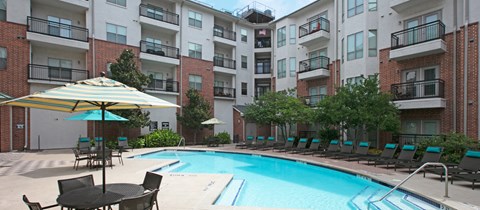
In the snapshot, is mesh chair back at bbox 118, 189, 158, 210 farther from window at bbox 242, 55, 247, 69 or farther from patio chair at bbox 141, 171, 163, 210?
window at bbox 242, 55, 247, 69

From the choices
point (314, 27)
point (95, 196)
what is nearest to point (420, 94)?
point (314, 27)

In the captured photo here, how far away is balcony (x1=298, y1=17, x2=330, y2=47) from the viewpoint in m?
22.7

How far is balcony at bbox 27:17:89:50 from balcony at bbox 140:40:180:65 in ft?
14.6

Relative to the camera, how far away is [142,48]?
23.9 m

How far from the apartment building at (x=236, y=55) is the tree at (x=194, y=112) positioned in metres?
1.29

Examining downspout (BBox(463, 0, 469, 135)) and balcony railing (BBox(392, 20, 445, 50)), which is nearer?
downspout (BBox(463, 0, 469, 135))

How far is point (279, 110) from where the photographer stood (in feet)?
70.3

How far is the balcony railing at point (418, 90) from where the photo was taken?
1537cm

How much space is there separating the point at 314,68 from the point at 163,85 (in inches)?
527

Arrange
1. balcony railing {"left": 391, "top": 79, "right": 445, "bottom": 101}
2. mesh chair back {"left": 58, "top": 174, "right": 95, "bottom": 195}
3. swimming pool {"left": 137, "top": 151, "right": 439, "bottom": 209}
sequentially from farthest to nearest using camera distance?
balcony railing {"left": 391, "top": 79, "right": 445, "bottom": 101} < swimming pool {"left": 137, "top": 151, "right": 439, "bottom": 209} < mesh chair back {"left": 58, "top": 174, "right": 95, "bottom": 195}

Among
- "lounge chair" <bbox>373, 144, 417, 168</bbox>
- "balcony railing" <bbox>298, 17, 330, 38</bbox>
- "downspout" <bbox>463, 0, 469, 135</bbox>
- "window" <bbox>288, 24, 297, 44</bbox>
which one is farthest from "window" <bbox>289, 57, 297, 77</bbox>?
"lounge chair" <bbox>373, 144, 417, 168</bbox>

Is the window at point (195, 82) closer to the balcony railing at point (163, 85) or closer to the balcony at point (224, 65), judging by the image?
the balcony railing at point (163, 85)

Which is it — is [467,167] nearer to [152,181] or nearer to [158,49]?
[152,181]

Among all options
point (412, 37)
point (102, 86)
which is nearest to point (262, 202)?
point (102, 86)
